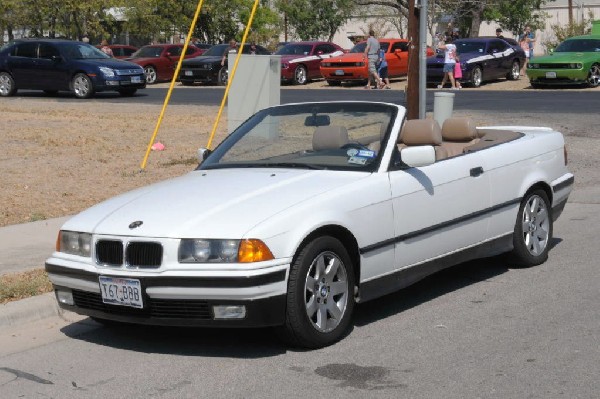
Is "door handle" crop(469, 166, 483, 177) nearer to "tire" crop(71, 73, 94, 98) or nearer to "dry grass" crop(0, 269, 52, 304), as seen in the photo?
"dry grass" crop(0, 269, 52, 304)

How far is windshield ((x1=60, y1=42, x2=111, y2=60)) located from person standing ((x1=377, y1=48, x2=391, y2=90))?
8037 millimetres

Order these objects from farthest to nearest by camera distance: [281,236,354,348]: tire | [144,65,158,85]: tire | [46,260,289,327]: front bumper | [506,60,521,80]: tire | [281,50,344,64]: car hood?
[144,65,158,85]: tire → [281,50,344,64]: car hood → [506,60,521,80]: tire → [281,236,354,348]: tire → [46,260,289,327]: front bumper

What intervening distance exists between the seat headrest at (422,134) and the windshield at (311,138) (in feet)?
1.09

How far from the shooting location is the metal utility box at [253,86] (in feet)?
50.5

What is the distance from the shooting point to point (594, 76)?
3153 cm

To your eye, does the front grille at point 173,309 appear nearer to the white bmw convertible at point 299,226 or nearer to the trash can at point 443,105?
the white bmw convertible at point 299,226

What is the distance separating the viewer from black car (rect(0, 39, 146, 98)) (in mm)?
29922

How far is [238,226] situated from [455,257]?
2.20 metres

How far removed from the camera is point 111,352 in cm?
691

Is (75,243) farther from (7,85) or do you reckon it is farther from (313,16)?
(313,16)

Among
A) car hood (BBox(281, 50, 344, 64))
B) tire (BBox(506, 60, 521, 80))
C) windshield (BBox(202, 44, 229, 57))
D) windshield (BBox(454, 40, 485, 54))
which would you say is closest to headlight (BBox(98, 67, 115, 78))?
car hood (BBox(281, 50, 344, 64))

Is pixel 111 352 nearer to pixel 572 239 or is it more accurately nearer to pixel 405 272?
pixel 405 272

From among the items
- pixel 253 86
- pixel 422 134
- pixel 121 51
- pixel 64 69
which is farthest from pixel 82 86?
pixel 422 134

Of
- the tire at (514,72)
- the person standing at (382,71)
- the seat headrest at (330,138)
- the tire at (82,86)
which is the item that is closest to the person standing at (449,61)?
the person standing at (382,71)
